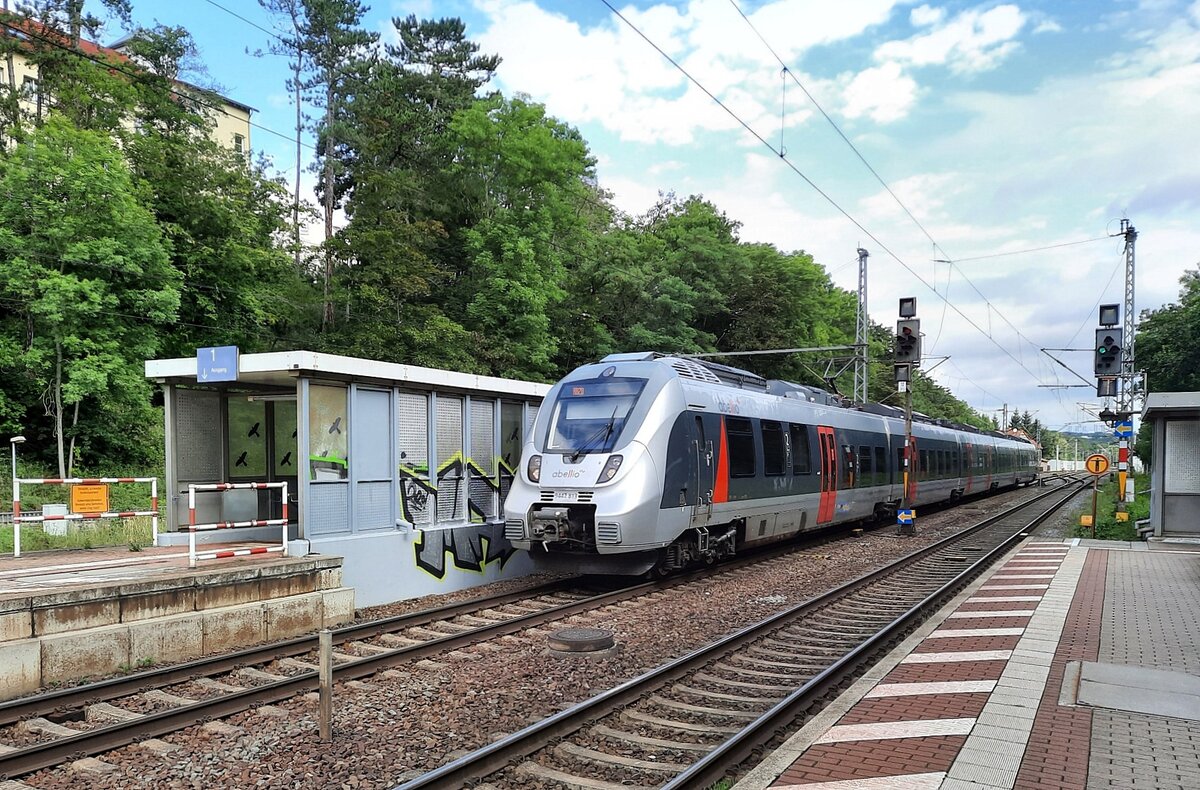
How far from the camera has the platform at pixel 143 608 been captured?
7.08 metres

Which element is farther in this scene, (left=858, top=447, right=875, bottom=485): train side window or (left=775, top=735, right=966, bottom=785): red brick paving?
(left=858, top=447, right=875, bottom=485): train side window

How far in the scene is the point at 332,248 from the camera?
27859 mm

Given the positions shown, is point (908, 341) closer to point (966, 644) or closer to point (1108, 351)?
point (1108, 351)

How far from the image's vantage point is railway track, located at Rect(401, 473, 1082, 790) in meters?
5.40

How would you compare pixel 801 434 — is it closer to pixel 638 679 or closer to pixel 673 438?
pixel 673 438

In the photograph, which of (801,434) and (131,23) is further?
(131,23)

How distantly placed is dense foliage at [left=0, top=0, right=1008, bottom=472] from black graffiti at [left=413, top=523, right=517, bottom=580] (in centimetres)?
1415

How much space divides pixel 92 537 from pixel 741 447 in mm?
10390

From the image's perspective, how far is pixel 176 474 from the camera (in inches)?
450

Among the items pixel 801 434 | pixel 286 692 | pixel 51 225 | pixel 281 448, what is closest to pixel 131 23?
pixel 51 225

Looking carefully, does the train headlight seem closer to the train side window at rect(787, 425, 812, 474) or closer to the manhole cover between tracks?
the manhole cover between tracks

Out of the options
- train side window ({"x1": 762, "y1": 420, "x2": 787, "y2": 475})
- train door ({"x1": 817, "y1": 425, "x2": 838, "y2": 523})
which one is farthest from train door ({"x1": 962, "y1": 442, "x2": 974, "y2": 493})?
train side window ({"x1": 762, "y1": 420, "x2": 787, "y2": 475})

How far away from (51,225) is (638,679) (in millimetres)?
24853

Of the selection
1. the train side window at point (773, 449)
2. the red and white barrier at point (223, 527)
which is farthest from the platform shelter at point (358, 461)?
the train side window at point (773, 449)
